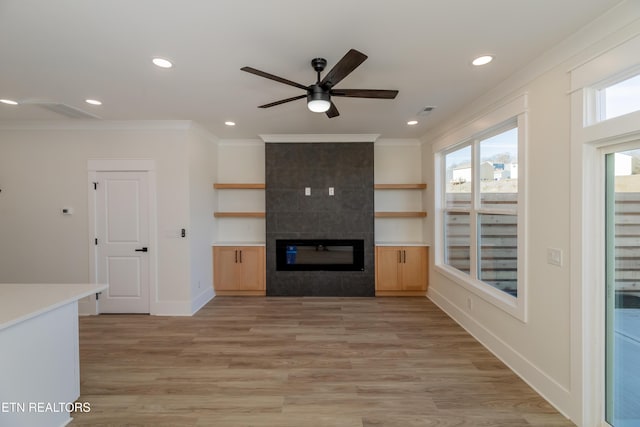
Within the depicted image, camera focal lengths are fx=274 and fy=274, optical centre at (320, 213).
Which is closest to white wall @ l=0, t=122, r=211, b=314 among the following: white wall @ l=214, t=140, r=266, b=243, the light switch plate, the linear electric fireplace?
white wall @ l=214, t=140, r=266, b=243

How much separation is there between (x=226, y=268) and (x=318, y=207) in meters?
1.89

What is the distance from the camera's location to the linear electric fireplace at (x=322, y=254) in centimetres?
469

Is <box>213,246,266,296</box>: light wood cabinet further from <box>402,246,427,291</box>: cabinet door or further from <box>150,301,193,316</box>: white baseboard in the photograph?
<box>402,246,427,291</box>: cabinet door

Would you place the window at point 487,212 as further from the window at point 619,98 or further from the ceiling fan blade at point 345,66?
the ceiling fan blade at point 345,66

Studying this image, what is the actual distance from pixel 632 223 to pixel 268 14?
261 cm

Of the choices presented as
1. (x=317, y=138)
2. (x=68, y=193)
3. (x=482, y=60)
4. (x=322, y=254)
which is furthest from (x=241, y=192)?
(x=482, y=60)

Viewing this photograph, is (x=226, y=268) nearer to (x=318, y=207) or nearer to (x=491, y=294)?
(x=318, y=207)

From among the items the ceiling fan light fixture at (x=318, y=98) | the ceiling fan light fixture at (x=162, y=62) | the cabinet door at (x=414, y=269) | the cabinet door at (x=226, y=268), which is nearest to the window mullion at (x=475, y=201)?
the cabinet door at (x=414, y=269)

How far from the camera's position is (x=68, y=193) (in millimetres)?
3836

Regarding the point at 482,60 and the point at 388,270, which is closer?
the point at 482,60

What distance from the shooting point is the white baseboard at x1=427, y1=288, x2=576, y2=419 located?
6.70 ft

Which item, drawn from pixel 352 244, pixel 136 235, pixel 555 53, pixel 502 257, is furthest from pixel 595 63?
pixel 136 235

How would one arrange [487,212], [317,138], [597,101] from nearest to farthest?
[597,101]
[487,212]
[317,138]

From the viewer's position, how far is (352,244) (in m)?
4.69
